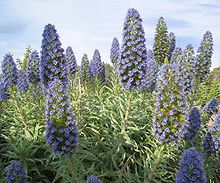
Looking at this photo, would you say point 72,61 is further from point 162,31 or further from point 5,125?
point 162,31

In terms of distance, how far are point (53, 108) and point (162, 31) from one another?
862cm

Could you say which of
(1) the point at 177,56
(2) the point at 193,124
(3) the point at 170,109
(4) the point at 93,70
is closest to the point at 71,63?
(4) the point at 93,70

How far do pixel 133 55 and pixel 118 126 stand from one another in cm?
177

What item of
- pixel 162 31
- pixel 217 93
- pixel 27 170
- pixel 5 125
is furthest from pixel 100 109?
pixel 217 93

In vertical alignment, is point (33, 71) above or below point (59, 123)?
above

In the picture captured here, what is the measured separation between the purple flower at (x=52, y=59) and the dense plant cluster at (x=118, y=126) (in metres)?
0.02

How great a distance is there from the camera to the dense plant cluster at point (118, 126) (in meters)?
4.55

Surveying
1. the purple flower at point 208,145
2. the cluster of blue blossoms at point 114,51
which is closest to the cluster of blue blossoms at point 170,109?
the purple flower at point 208,145

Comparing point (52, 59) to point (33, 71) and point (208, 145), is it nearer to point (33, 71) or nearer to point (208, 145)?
point (33, 71)

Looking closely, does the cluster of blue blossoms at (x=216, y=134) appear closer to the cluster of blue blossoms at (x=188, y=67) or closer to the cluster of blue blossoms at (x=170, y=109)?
the cluster of blue blossoms at (x=188, y=67)

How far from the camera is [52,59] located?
19.1 feet

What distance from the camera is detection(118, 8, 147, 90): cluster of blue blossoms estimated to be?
566cm

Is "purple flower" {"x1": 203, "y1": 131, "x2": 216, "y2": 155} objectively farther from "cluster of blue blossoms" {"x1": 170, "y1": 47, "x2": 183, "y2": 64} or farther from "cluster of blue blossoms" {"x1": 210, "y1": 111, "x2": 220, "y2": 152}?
"cluster of blue blossoms" {"x1": 170, "y1": 47, "x2": 183, "y2": 64}

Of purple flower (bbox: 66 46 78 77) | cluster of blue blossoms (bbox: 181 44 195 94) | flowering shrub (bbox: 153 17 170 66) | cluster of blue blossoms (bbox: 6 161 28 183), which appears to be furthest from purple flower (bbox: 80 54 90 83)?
cluster of blue blossoms (bbox: 6 161 28 183)
